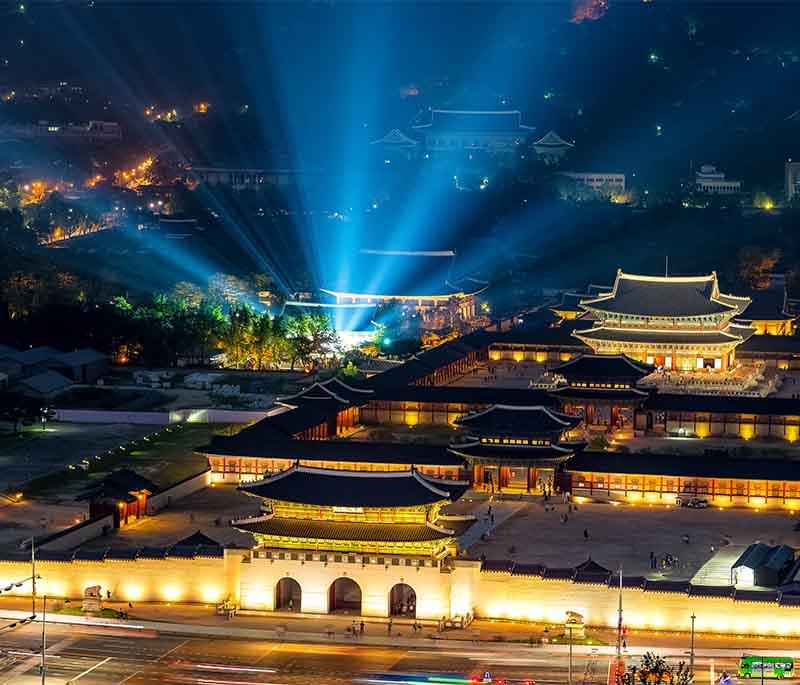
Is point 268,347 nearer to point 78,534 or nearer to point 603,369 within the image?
point 603,369

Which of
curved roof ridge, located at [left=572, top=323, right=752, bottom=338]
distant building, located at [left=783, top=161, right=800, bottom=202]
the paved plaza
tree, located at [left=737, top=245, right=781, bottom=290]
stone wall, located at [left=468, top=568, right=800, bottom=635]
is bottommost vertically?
stone wall, located at [left=468, top=568, right=800, bottom=635]

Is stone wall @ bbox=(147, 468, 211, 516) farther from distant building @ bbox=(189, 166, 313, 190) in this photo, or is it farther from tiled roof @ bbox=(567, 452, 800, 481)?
distant building @ bbox=(189, 166, 313, 190)

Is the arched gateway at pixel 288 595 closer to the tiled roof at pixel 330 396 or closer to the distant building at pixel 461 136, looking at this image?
the tiled roof at pixel 330 396

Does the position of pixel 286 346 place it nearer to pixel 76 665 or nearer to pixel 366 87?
pixel 76 665

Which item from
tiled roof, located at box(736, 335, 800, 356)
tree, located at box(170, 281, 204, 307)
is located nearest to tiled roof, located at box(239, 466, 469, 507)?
tiled roof, located at box(736, 335, 800, 356)

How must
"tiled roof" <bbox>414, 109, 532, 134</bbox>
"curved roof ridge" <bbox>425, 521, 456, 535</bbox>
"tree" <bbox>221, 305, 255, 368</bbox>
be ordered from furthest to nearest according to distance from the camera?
"tiled roof" <bbox>414, 109, 532, 134</bbox> → "tree" <bbox>221, 305, 255, 368</bbox> → "curved roof ridge" <bbox>425, 521, 456, 535</bbox>

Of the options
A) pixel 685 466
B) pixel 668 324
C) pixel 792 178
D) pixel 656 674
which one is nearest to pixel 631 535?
pixel 685 466

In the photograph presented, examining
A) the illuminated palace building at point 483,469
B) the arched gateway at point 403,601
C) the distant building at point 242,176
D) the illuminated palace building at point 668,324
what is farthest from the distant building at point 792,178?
the arched gateway at point 403,601
